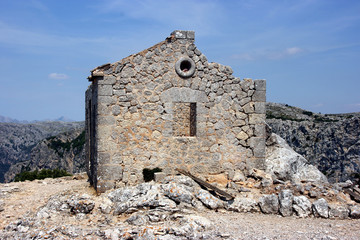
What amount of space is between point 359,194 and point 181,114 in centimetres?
578

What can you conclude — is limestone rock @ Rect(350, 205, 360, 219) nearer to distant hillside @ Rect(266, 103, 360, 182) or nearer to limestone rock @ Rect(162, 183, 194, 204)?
limestone rock @ Rect(162, 183, 194, 204)

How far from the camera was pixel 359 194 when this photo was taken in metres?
9.80

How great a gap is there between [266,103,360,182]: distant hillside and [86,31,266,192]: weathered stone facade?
58.6 ft

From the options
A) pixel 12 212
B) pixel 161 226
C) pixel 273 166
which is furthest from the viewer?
pixel 273 166

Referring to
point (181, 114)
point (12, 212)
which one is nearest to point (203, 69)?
point (181, 114)

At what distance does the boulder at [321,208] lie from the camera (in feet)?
28.7

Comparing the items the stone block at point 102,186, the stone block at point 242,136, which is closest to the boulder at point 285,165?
the stone block at point 242,136

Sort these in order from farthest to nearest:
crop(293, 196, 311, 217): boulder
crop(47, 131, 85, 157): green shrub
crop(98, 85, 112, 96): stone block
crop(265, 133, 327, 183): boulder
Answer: crop(47, 131, 85, 157): green shrub < crop(265, 133, 327, 183): boulder < crop(98, 85, 112, 96): stone block < crop(293, 196, 311, 217): boulder

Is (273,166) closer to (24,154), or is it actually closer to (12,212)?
(12,212)

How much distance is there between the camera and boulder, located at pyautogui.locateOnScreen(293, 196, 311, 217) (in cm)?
879

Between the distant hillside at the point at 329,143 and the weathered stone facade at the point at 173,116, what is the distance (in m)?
17.9

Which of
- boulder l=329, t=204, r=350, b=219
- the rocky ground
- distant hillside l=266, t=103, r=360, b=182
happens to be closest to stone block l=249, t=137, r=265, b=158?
the rocky ground

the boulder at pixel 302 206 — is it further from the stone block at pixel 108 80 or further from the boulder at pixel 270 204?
the stone block at pixel 108 80

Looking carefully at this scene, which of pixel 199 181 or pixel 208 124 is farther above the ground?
pixel 208 124
